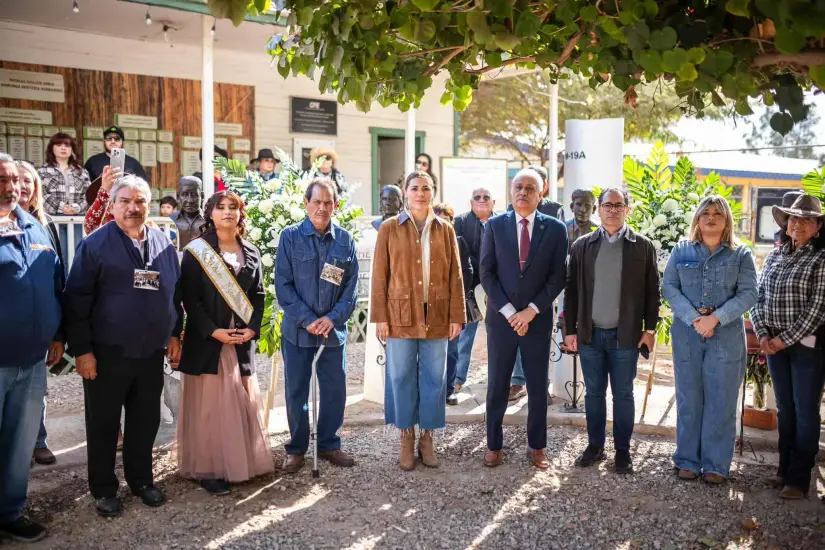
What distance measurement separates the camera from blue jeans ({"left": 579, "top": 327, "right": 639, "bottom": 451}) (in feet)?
18.9

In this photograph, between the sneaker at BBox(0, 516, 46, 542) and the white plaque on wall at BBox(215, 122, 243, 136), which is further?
the white plaque on wall at BBox(215, 122, 243, 136)

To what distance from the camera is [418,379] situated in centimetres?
587

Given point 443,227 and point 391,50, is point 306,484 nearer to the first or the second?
point 443,227

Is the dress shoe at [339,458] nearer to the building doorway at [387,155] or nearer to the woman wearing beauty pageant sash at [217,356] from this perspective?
the woman wearing beauty pageant sash at [217,356]

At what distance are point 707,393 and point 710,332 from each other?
1.59 ft

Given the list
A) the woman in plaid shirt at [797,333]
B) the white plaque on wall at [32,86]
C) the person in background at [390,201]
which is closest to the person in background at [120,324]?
the person in background at [390,201]

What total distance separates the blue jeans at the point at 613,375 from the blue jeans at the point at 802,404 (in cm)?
104

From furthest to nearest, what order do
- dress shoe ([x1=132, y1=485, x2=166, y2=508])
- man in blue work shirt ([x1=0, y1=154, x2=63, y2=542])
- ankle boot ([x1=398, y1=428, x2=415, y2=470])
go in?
ankle boot ([x1=398, y1=428, x2=415, y2=470]) < dress shoe ([x1=132, y1=485, x2=166, y2=508]) < man in blue work shirt ([x1=0, y1=154, x2=63, y2=542])

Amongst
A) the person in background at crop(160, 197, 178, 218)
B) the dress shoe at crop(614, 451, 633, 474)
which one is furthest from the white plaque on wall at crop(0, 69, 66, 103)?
the dress shoe at crop(614, 451, 633, 474)

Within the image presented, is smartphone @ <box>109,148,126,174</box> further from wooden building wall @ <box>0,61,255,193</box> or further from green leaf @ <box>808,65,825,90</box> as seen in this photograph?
wooden building wall @ <box>0,61,255,193</box>

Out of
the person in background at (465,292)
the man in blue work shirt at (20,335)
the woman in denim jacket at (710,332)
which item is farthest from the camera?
the person in background at (465,292)

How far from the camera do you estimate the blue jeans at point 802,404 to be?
17.1ft

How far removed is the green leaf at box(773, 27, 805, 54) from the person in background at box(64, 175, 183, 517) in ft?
12.0

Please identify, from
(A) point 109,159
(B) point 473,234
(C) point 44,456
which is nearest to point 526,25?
(B) point 473,234
